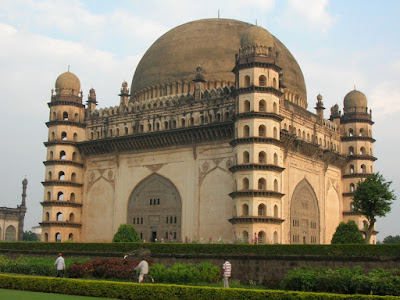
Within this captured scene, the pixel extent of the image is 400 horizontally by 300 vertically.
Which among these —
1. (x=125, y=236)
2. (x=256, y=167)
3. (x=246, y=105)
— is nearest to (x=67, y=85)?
(x=125, y=236)

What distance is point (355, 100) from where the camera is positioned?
134ft

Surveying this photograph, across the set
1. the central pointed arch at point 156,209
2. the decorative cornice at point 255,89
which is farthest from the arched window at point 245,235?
the decorative cornice at point 255,89

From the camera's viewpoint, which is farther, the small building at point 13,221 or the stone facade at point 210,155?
the small building at point 13,221

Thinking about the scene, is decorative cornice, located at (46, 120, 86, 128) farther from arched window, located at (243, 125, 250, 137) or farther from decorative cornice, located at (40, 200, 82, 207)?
arched window, located at (243, 125, 250, 137)

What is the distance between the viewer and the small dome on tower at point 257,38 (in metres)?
31.9

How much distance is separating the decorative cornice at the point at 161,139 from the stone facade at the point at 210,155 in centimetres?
7

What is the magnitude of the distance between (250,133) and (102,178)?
12.6m

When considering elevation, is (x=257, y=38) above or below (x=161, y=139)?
above

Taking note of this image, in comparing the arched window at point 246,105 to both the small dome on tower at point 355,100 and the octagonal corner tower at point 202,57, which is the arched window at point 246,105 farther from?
the small dome on tower at point 355,100

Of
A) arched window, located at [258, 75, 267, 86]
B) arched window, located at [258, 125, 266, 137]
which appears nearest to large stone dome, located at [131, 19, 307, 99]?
arched window, located at [258, 75, 267, 86]

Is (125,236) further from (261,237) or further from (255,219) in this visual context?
(261,237)

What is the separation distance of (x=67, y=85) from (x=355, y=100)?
803 inches

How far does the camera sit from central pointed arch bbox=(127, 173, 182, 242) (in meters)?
35.0

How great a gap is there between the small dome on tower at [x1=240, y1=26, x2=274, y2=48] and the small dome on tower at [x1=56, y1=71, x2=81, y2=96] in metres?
13.7
